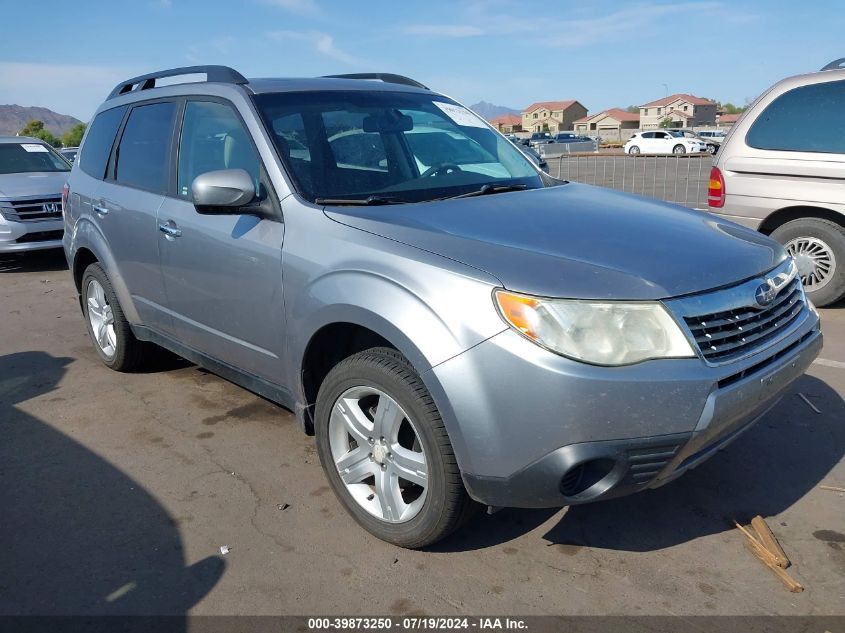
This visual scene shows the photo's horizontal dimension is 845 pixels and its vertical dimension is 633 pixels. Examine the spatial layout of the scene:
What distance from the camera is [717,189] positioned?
6617 mm

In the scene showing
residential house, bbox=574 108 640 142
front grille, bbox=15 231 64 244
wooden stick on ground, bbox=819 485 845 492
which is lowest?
residential house, bbox=574 108 640 142

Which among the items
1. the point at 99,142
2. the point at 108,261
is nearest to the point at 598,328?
the point at 108,261

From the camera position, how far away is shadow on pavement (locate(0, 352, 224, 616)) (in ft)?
9.17

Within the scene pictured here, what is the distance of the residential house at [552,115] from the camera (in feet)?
422

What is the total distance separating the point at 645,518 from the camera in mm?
3238

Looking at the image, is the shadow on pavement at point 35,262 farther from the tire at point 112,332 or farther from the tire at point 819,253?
the tire at point 819,253

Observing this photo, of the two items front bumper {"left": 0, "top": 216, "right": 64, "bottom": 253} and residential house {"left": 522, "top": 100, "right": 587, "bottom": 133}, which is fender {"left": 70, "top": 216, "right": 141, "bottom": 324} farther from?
residential house {"left": 522, "top": 100, "right": 587, "bottom": 133}

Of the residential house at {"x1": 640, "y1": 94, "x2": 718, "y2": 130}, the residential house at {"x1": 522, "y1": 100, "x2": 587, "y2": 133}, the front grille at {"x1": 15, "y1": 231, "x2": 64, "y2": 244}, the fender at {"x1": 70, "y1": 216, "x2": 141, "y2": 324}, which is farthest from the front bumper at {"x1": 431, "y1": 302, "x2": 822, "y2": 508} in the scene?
the residential house at {"x1": 522, "y1": 100, "x2": 587, "y2": 133}

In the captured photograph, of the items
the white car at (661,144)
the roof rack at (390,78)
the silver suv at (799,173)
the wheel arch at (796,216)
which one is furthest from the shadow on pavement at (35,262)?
the white car at (661,144)

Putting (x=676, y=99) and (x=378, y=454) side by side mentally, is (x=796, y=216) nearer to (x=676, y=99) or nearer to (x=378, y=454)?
(x=378, y=454)

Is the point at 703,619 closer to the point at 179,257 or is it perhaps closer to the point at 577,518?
the point at 577,518

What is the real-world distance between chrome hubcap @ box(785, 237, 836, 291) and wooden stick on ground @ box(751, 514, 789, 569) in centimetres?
374

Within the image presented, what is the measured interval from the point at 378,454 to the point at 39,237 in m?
8.54

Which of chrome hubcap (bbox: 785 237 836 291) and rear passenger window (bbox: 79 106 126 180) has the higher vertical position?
rear passenger window (bbox: 79 106 126 180)
